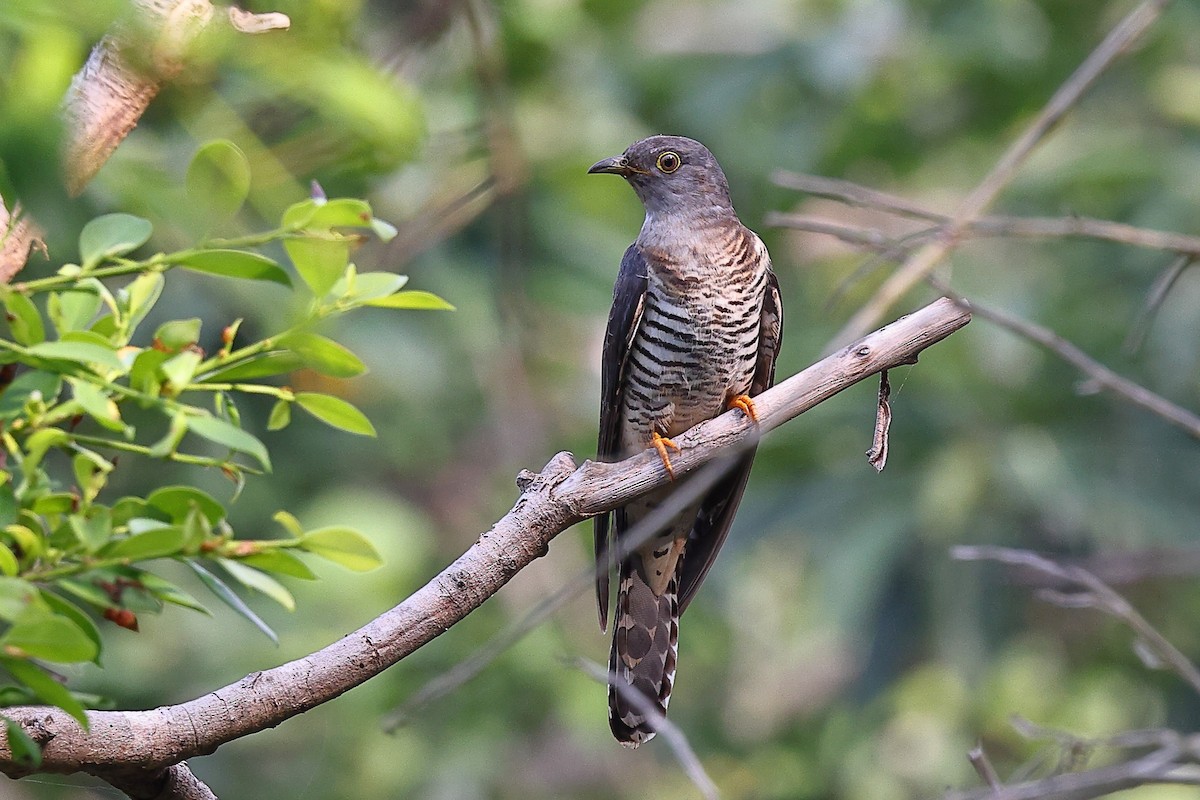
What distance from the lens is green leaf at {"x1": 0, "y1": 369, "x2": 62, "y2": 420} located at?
135 centimetres

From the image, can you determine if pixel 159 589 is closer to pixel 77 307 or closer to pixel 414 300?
pixel 77 307

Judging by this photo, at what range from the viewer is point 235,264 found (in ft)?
4.67

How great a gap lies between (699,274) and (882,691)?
11.0 feet

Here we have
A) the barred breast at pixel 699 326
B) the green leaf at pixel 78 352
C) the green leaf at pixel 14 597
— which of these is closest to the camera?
the green leaf at pixel 14 597

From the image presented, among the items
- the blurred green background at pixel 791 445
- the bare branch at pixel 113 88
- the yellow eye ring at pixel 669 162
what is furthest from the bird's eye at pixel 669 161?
the bare branch at pixel 113 88

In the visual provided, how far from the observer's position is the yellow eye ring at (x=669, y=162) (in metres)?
3.52

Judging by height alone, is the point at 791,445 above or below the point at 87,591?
below

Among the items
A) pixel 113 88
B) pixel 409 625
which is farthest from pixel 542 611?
pixel 113 88

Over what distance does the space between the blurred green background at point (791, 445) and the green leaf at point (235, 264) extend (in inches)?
121

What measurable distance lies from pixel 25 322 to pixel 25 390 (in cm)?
8

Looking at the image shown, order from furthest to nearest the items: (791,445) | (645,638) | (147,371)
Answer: (791,445), (645,638), (147,371)

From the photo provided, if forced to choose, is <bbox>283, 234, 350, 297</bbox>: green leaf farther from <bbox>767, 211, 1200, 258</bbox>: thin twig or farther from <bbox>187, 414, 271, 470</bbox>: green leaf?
<bbox>767, 211, 1200, 258</bbox>: thin twig

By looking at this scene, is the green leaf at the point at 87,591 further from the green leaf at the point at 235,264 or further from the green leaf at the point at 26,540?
the green leaf at the point at 235,264

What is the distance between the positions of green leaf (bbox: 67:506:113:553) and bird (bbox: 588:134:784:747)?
75.5 inches
